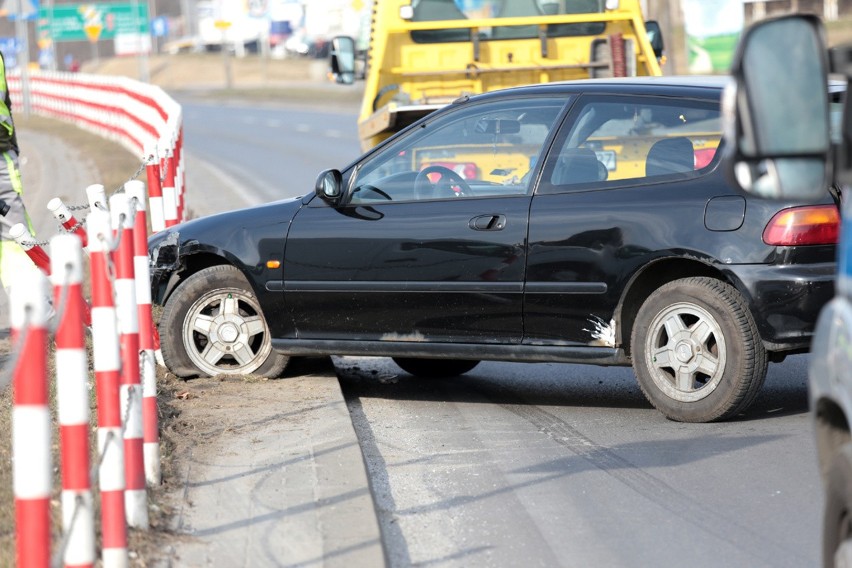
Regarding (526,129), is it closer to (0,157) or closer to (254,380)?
(254,380)

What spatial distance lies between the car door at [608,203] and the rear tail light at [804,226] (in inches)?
14.4

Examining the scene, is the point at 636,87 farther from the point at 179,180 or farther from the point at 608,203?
the point at 179,180

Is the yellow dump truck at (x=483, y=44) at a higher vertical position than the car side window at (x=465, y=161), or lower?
higher

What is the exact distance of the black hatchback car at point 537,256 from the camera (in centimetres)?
706

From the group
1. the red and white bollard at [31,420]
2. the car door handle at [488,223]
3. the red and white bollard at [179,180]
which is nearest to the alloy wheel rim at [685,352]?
the car door handle at [488,223]

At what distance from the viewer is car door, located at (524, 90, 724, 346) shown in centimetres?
723

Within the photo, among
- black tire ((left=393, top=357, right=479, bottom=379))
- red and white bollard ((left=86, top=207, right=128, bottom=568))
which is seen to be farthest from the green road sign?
red and white bollard ((left=86, top=207, right=128, bottom=568))

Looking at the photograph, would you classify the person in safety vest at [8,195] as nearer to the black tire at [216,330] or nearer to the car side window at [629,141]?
the black tire at [216,330]

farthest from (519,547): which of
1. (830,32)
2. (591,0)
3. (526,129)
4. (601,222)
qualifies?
(830,32)

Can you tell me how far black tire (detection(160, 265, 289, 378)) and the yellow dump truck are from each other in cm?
520

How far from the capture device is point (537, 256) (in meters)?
7.45

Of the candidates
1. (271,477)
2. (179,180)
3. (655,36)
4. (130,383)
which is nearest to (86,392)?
(130,383)

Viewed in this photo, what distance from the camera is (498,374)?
29.5 feet

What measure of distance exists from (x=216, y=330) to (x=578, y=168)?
2.24 m
